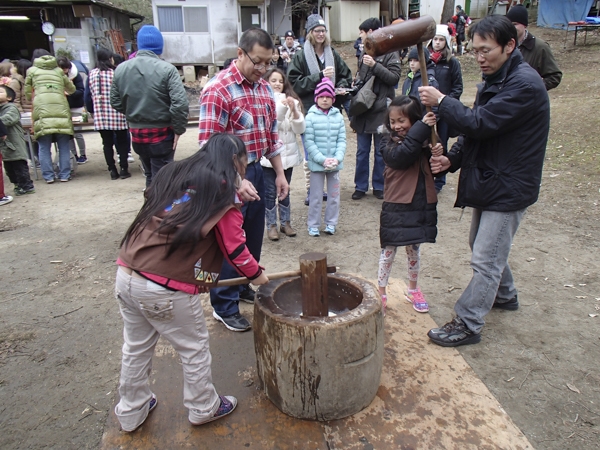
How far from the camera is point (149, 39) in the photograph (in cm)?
487

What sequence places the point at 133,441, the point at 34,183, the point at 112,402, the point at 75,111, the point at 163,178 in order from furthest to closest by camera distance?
the point at 75,111
the point at 34,183
the point at 112,402
the point at 133,441
the point at 163,178

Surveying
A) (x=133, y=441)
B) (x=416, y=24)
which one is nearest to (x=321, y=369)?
(x=133, y=441)

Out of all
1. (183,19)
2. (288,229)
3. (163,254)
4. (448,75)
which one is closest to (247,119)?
(163,254)

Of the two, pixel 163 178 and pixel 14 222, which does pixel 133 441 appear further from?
pixel 14 222

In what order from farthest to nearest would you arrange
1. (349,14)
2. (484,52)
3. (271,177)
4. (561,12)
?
(349,14)
(561,12)
(271,177)
(484,52)

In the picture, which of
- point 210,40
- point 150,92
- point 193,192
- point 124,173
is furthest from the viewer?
point 210,40

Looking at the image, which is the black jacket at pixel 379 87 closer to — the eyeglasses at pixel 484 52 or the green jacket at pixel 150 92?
the green jacket at pixel 150 92

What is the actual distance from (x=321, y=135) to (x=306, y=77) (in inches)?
44.2

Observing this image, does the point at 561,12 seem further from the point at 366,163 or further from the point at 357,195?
the point at 357,195

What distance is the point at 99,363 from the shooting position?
290cm

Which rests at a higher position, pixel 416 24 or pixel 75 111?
pixel 416 24

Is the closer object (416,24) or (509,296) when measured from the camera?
(416,24)

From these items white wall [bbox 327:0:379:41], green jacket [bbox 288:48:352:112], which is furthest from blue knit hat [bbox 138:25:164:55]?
white wall [bbox 327:0:379:41]

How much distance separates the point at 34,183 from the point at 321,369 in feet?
22.3
